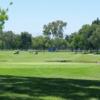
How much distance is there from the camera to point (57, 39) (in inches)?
7534

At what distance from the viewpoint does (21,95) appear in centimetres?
1329

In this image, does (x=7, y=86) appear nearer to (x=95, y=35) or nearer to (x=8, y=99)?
(x=8, y=99)

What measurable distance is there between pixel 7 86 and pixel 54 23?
183914mm

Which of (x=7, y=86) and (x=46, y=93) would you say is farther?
(x=7, y=86)

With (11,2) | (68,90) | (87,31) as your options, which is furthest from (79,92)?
(87,31)

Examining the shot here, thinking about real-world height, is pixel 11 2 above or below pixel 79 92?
above

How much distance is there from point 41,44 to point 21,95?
577ft

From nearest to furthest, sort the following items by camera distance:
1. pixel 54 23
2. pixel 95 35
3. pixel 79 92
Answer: pixel 79 92
pixel 95 35
pixel 54 23

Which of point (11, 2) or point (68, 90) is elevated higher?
point (11, 2)

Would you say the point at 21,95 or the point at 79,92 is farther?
the point at 79,92

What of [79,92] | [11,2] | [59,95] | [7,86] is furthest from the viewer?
[11,2]

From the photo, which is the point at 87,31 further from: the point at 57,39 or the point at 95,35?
the point at 57,39

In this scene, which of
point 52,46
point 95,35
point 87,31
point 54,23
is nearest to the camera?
point 95,35

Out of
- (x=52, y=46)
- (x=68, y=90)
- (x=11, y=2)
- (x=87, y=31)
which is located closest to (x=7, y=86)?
(x=68, y=90)
